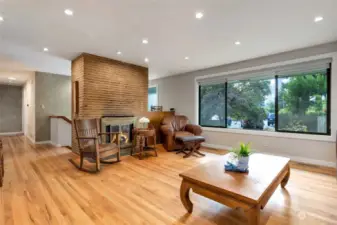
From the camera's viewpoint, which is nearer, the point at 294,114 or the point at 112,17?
the point at 112,17

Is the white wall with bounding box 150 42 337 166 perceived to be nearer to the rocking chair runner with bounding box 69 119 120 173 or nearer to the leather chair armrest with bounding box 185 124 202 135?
the leather chair armrest with bounding box 185 124 202 135

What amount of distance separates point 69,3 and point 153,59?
246cm

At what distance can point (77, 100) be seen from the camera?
13.8ft

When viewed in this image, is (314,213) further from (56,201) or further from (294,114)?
(56,201)

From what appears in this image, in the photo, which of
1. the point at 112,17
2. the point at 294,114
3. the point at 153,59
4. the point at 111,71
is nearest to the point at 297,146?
the point at 294,114

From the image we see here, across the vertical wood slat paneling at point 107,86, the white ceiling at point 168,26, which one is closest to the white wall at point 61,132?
the vertical wood slat paneling at point 107,86

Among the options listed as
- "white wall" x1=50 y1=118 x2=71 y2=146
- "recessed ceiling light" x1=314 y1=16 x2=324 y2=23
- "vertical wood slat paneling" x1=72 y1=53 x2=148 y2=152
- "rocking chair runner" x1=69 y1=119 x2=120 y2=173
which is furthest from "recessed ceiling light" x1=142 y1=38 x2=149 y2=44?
"white wall" x1=50 y1=118 x2=71 y2=146

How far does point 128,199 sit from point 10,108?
29.3 feet

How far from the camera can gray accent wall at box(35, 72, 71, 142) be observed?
225 inches

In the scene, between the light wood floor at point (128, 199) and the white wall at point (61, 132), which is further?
the white wall at point (61, 132)

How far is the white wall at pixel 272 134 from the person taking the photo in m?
3.39

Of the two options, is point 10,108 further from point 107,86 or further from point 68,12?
point 68,12

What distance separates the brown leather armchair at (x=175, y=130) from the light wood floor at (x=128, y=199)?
1.33m

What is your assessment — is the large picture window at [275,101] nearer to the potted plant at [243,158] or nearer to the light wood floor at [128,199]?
the light wood floor at [128,199]
